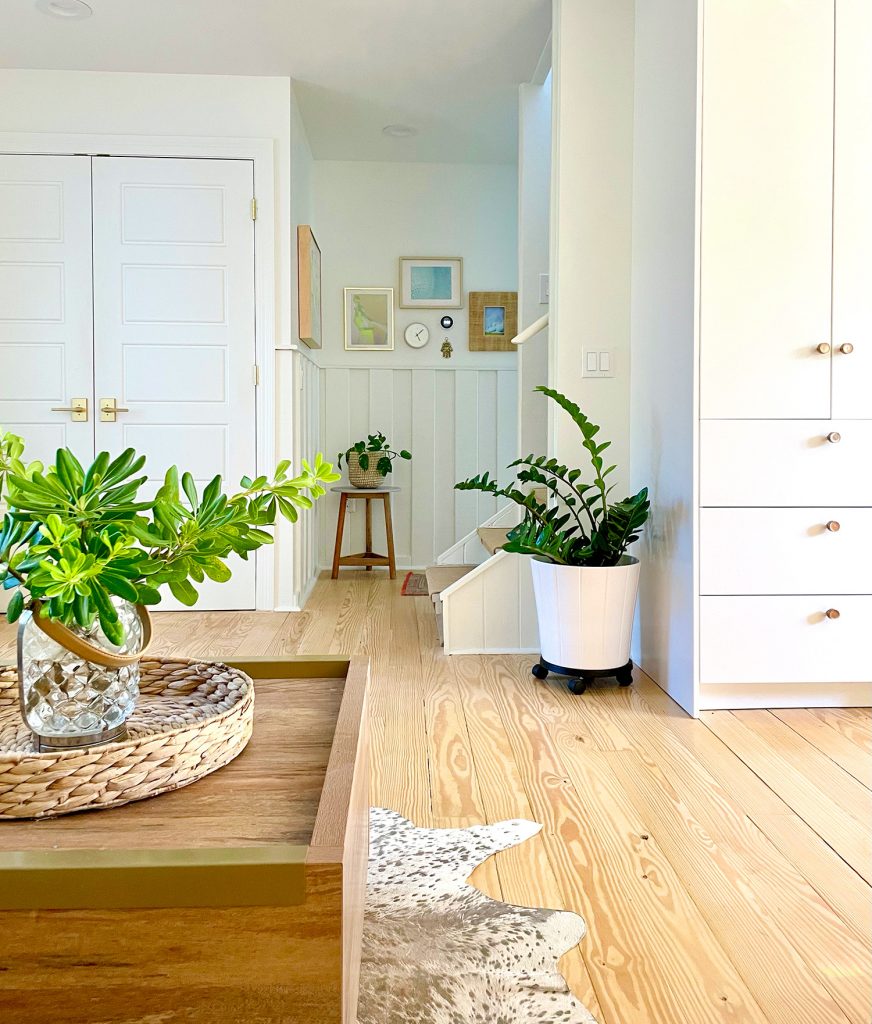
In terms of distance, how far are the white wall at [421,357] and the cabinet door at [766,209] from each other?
9.92ft

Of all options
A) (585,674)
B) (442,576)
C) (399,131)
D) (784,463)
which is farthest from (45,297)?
(784,463)

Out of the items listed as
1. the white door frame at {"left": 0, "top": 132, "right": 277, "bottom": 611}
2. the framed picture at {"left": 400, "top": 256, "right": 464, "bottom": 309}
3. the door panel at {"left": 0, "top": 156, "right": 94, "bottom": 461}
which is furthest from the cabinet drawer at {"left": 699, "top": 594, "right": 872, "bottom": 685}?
the framed picture at {"left": 400, "top": 256, "right": 464, "bottom": 309}

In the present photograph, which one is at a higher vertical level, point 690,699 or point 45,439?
point 45,439

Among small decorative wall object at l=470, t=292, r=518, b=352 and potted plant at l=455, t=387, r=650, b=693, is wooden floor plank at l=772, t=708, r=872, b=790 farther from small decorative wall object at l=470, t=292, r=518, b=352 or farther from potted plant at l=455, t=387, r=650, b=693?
small decorative wall object at l=470, t=292, r=518, b=352

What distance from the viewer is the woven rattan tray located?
0.83 metres

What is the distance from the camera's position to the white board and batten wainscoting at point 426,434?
542 cm

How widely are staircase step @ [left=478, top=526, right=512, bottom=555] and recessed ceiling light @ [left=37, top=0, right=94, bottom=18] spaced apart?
2.51 metres

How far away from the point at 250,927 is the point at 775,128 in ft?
7.92

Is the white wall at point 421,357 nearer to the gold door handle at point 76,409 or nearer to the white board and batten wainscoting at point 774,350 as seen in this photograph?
the gold door handle at point 76,409

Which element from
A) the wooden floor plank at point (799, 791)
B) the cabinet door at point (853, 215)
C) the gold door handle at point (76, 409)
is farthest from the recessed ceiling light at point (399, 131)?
the wooden floor plank at point (799, 791)

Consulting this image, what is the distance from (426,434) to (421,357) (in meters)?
0.46

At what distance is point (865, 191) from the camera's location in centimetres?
242

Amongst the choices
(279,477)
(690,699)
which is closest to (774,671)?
(690,699)

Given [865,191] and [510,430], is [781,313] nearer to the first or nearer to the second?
[865,191]
